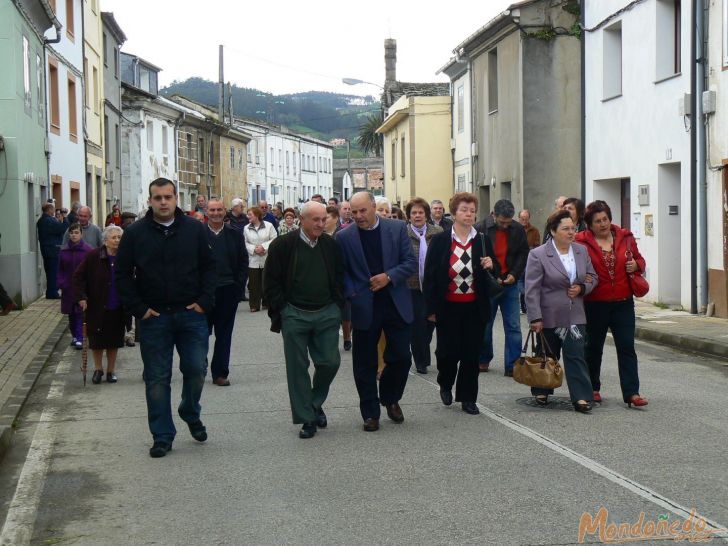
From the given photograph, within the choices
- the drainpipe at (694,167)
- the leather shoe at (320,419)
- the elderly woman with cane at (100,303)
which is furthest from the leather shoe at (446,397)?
the drainpipe at (694,167)

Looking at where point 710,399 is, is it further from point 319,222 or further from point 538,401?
point 319,222

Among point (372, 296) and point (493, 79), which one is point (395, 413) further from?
point (493, 79)

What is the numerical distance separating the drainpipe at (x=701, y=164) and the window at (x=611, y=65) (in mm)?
4535

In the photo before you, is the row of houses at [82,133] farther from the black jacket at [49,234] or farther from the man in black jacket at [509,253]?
the man in black jacket at [509,253]

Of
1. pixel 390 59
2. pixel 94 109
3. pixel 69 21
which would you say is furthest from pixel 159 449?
pixel 390 59

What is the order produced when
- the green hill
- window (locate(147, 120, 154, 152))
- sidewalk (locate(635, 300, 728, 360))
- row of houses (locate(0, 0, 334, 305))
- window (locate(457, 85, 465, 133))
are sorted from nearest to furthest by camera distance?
sidewalk (locate(635, 300, 728, 360))
row of houses (locate(0, 0, 334, 305))
window (locate(457, 85, 465, 133))
window (locate(147, 120, 154, 152))
the green hill

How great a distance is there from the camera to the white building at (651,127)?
18250 millimetres

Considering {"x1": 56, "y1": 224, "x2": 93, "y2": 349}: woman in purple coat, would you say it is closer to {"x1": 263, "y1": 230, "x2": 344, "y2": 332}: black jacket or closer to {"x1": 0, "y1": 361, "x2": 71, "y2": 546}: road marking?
{"x1": 0, "y1": 361, "x2": 71, "y2": 546}: road marking

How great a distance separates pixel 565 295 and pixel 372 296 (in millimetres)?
1712

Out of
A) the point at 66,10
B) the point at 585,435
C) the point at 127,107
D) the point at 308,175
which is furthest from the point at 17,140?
the point at 308,175

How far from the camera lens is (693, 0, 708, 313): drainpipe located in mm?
17188

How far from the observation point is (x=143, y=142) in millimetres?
42781

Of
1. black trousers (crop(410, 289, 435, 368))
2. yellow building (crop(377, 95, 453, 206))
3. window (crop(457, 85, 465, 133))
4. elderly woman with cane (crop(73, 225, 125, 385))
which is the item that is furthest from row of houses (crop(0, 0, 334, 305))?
black trousers (crop(410, 289, 435, 368))

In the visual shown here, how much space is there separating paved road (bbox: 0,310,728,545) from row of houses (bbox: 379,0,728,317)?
25.2ft
